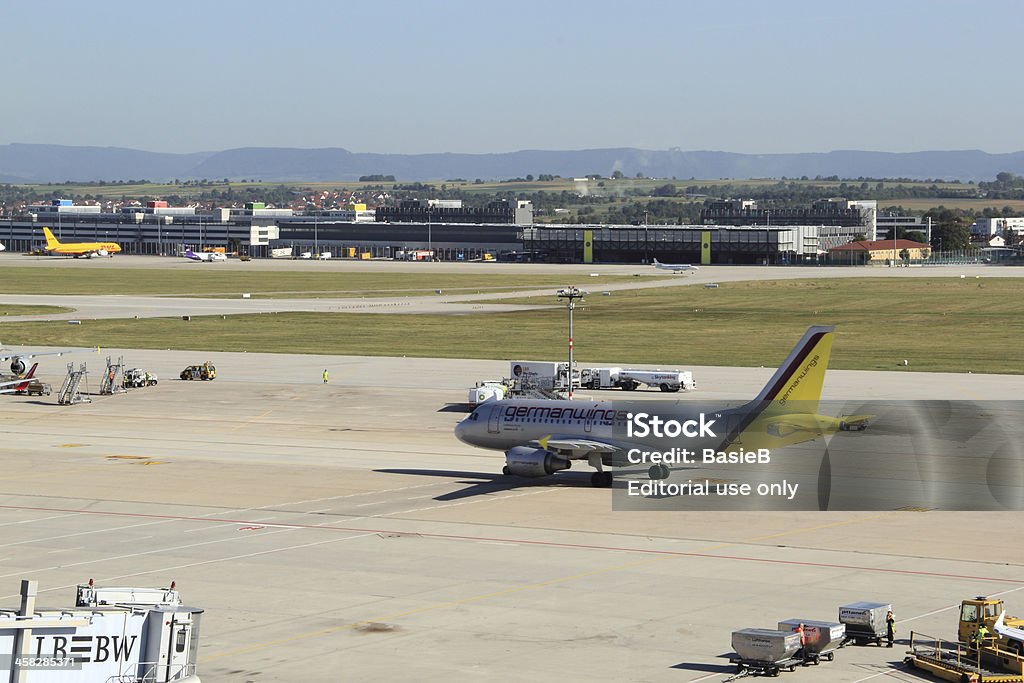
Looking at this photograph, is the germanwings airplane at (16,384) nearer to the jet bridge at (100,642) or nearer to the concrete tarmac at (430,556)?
the concrete tarmac at (430,556)

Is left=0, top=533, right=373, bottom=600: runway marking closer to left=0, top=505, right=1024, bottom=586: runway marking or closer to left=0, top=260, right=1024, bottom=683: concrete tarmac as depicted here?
left=0, top=260, right=1024, bottom=683: concrete tarmac

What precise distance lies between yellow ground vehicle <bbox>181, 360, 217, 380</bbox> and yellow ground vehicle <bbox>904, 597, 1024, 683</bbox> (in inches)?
3117

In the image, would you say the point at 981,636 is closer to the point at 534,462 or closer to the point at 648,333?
the point at 534,462

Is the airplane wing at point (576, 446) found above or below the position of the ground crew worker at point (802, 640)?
above

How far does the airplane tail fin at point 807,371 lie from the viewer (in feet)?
193

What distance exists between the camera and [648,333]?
144 metres

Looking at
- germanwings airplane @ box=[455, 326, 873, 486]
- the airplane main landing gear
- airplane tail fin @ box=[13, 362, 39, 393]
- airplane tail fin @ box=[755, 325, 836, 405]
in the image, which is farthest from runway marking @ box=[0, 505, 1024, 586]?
airplane tail fin @ box=[13, 362, 39, 393]

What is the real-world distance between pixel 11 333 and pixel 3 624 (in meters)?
121

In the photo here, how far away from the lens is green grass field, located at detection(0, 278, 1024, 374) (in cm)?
12275

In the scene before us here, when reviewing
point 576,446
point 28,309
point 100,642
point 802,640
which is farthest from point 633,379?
point 28,309

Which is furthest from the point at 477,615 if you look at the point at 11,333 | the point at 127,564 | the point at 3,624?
the point at 11,333

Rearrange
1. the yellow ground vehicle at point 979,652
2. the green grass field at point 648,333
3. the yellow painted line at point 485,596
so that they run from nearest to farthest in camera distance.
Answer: the yellow ground vehicle at point 979,652 → the yellow painted line at point 485,596 → the green grass field at point 648,333

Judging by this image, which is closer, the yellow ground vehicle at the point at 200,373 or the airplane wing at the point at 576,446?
the airplane wing at the point at 576,446

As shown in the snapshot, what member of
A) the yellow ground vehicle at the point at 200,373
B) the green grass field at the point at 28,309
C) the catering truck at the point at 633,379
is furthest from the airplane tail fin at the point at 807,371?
the green grass field at the point at 28,309
